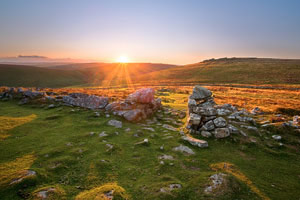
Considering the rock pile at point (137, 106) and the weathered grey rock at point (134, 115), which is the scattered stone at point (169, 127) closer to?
the rock pile at point (137, 106)

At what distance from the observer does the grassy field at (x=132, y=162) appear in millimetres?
8797

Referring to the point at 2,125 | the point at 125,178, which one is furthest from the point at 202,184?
the point at 2,125

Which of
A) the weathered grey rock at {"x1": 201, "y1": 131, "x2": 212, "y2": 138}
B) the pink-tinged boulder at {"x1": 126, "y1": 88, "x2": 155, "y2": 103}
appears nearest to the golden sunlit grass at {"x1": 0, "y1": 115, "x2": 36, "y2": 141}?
the pink-tinged boulder at {"x1": 126, "y1": 88, "x2": 155, "y2": 103}

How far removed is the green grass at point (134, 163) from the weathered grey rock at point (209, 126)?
5.44 feet

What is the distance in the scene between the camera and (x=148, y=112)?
24.5 metres

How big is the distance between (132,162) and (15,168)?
796 centimetres

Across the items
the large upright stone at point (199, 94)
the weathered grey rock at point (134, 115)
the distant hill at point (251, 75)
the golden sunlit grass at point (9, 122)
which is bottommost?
the golden sunlit grass at point (9, 122)

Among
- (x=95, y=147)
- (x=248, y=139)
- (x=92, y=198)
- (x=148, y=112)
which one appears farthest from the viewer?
(x=148, y=112)

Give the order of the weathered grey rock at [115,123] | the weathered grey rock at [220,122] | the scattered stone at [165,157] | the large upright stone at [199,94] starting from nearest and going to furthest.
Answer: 1. the scattered stone at [165,157]
2. the weathered grey rock at [220,122]
3. the weathered grey rock at [115,123]
4. the large upright stone at [199,94]

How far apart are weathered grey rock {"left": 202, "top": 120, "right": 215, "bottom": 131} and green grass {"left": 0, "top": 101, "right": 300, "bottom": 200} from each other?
1659 millimetres

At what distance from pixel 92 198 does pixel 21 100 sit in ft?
99.5

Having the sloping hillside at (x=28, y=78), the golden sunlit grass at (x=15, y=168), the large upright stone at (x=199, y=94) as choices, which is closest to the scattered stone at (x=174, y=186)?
the golden sunlit grass at (x=15, y=168)

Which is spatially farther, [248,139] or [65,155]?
[248,139]

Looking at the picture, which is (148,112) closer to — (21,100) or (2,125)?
(2,125)
